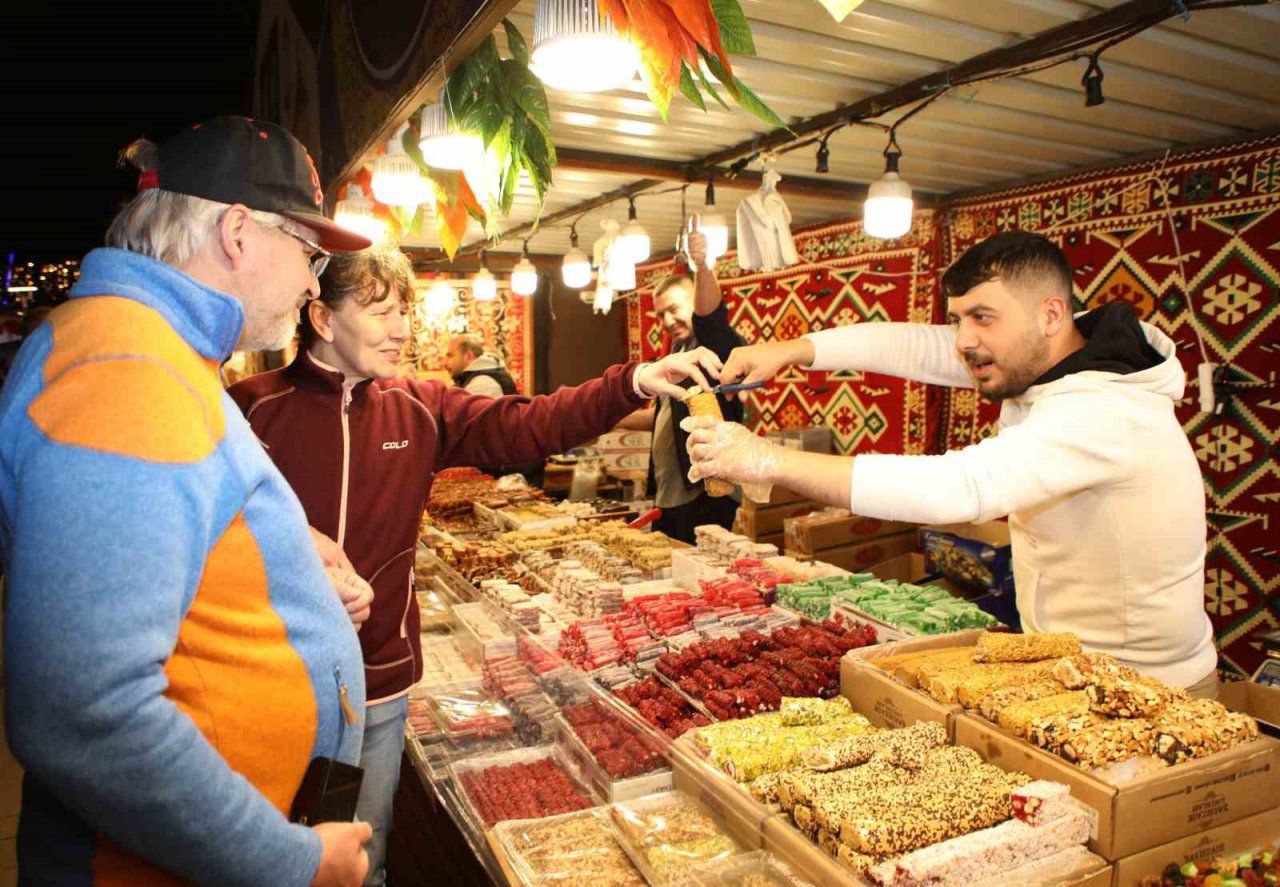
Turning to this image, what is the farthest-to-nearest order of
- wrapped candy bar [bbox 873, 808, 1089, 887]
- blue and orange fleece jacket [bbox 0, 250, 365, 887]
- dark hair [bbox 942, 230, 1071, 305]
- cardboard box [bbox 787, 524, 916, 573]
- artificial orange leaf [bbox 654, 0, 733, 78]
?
cardboard box [bbox 787, 524, 916, 573] < dark hair [bbox 942, 230, 1071, 305] < artificial orange leaf [bbox 654, 0, 733, 78] < wrapped candy bar [bbox 873, 808, 1089, 887] < blue and orange fleece jacket [bbox 0, 250, 365, 887]

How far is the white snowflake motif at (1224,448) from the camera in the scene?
5.09 meters

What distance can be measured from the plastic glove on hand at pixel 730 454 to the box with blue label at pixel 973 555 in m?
2.96

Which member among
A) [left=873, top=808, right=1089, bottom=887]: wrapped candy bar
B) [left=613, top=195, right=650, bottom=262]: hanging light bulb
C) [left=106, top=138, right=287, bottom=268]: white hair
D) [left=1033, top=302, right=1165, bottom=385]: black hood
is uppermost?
[left=613, top=195, right=650, bottom=262]: hanging light bulb

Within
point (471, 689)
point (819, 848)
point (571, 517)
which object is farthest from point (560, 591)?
point (819, 848)

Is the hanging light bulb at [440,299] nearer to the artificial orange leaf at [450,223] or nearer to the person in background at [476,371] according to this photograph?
the person in background at [476,371]

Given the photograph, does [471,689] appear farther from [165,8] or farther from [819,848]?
[165,8]

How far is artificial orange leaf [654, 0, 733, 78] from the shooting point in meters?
1.92

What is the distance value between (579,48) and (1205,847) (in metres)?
2.34

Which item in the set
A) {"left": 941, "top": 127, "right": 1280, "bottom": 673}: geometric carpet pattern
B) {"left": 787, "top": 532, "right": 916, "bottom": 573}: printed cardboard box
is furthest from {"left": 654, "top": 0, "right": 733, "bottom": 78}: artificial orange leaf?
{"left": 941, "top": 127, "right": 1280, "bottom": 673}: geometric carpet pattern

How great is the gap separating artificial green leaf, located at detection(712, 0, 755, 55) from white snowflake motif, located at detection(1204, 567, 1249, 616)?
501cm

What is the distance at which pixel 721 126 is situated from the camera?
490cm

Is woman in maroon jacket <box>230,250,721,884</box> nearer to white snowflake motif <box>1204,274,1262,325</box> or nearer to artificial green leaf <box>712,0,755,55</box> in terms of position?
artificial green leaf <box>712,0,755,55</box>

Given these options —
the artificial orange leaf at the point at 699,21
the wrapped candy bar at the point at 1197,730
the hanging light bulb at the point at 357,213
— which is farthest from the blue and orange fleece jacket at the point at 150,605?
the hanging light bulb at the point at 357,213

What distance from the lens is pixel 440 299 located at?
35.9ft
